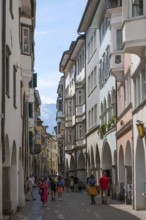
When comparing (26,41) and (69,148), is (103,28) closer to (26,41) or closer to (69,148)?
(26,41)

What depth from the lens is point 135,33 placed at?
23031 millimetres

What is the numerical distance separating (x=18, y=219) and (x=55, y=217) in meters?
2.04

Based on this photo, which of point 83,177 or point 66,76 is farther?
point 66,76

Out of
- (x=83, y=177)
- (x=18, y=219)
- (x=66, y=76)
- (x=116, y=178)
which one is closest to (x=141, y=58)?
(x=18, y=219)

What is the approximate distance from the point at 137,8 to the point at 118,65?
10.4 m

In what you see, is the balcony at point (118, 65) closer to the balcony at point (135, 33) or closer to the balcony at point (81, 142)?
the balcony at point (135, 33)

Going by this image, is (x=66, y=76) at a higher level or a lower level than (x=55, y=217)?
higher

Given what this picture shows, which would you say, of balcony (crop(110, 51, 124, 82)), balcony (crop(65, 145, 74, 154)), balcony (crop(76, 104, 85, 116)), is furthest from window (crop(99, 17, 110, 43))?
balcony (crop(65, 145, 74, 154))

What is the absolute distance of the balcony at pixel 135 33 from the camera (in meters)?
22.8

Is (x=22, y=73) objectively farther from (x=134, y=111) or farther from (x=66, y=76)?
(x=66, y=76)

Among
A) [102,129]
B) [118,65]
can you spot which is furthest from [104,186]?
[102,129]

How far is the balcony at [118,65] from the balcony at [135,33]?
1051 cm

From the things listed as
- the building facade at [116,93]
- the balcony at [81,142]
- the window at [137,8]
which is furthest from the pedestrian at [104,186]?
the balcony at [81,142]

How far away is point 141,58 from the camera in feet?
79.9
